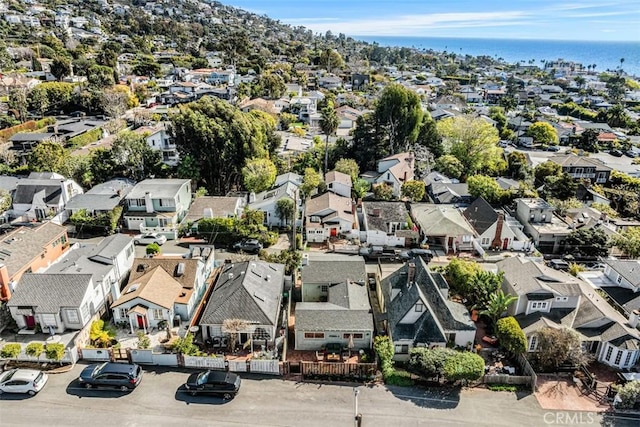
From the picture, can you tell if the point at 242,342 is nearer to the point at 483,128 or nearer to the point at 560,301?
the point at 560,301

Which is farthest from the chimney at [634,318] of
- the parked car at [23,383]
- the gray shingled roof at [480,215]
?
the parked car at [23,383]

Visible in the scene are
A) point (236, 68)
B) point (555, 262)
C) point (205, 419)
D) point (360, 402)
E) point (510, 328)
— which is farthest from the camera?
point (236, 68)

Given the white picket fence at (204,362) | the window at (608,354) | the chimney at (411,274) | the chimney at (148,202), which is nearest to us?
the white picket fence at (204,362)

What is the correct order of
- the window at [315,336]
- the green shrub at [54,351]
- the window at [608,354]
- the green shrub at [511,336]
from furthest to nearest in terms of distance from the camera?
the window at [315,336], the window at [608,354], the green shrub at [511,336], the green shrub at [54,351]

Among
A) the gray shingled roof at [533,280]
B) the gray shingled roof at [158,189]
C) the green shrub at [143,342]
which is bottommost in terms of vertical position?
the green shrub at [143,342]

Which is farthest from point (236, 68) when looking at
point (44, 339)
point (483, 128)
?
point (44, 339)

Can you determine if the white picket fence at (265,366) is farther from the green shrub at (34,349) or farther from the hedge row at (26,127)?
the hedge row at (26,127)

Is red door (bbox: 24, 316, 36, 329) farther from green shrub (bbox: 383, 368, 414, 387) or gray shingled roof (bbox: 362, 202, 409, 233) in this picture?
gray shingled roof (bbox: 362, 202, 409, 233)
